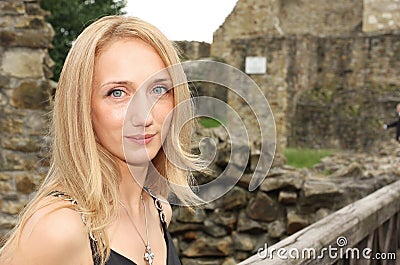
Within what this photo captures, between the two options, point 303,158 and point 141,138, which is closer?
point 141,138

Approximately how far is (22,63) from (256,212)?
1982mm

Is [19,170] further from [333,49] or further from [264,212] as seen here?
[333,49]

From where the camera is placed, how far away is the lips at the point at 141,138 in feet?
4.01

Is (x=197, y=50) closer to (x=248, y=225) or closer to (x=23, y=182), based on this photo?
(x=248, y=225)

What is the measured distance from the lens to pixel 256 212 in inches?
183

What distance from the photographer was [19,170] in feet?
12.8

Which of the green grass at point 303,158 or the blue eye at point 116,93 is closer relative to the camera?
the blue eye at point 116,93

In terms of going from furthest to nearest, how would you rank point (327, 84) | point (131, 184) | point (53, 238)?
point (327, 84) < point (131, 184) < point (53, 238)

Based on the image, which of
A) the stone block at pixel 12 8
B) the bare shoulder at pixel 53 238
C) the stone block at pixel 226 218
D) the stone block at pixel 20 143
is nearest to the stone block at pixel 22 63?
the stone block at pixel 12 8

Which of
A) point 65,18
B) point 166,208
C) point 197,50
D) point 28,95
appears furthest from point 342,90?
point 166,208

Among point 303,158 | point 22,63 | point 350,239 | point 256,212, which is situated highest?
point 22,63

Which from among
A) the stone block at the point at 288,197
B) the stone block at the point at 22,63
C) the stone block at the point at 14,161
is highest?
the stone block at the point at 22,63

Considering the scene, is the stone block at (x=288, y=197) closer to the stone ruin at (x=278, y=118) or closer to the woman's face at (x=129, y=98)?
the stone ruin at (x=278, y=118)

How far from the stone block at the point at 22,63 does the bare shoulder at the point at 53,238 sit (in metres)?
2.94
